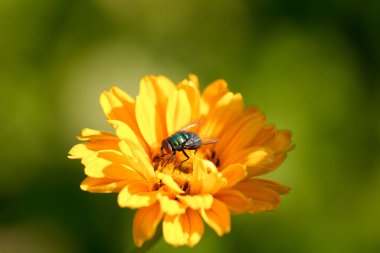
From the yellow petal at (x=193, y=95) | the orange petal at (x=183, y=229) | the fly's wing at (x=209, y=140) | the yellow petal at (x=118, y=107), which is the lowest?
the orange petal at (x=183, y=229)

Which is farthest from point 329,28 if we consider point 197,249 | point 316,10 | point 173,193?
point 173,193

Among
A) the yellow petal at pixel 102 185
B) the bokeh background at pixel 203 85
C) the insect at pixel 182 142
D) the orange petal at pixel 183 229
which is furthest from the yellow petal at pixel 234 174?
the bokeh background at pixel 203 85

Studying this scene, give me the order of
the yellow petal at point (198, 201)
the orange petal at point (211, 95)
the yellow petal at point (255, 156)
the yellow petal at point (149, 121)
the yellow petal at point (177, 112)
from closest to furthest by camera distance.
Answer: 1. the yellow petal at point (198, 201)
2. the yellow petal at point (255, 156)
3. the yellow petal at point (149, 121)
4. the yellow petal at point (177, 112)
5. the orange petal at point (211, 95)

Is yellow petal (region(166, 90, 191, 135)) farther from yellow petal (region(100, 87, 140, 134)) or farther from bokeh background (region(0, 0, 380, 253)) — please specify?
bokeh background (region(0, 0, 380, 253))

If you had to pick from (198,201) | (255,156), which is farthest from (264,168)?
(198,201)

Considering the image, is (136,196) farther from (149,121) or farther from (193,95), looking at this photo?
(193,95)

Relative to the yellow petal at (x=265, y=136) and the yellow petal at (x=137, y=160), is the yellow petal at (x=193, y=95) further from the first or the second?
the yellow petal at (x=137, y=160)

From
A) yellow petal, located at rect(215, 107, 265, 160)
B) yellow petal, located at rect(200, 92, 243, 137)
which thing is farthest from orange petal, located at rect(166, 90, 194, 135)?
yellow petal, located at rect(215, 107, 265, 160)
